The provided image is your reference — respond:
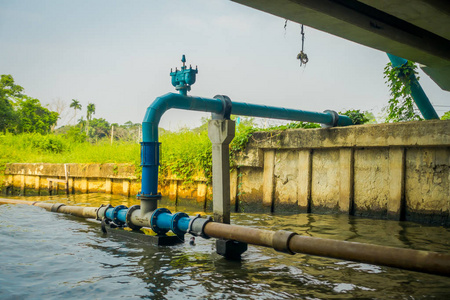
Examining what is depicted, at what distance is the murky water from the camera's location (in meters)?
3.46

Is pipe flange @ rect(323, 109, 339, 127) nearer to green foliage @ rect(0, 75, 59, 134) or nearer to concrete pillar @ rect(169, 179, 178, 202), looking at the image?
concrete pillar @ rect(169, 179, 178, 202)

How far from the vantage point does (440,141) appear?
19.2 feet

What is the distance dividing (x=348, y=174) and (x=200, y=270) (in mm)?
3826

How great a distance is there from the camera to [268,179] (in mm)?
8000

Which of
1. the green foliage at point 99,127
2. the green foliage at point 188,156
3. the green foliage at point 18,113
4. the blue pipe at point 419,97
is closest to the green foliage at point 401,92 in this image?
the blue pipe at point 419,97

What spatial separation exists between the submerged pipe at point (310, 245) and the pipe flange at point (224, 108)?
62.3 inches

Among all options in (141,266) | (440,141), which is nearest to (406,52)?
(440,141)

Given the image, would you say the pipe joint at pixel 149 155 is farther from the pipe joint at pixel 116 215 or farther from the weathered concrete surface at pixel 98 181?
the weathered concrete surface at pixel 98 181

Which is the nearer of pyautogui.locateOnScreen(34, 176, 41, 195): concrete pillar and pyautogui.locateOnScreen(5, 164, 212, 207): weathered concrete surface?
pyautogui.locateOnScreen(5, 164, 212, 207): weathered concrete surface

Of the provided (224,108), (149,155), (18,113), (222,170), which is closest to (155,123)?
(149,155)

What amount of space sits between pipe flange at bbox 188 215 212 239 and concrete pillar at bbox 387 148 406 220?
348 cm

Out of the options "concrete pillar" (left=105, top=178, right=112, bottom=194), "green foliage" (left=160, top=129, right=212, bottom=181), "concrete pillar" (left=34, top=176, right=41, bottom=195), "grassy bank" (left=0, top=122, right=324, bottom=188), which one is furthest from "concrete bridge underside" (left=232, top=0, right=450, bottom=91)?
"concrete pillar" (left=34, top=176, right=41, bottom=195)

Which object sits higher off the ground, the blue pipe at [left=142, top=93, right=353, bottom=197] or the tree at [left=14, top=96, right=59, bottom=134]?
the tree at [left=14, top=96, right=59, bottom=134]

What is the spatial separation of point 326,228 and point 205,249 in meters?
2.09
